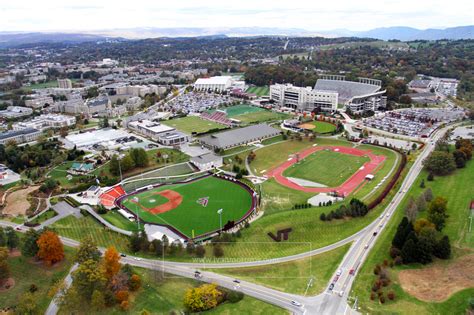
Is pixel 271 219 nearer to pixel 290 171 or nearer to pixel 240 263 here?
pixel 240 263

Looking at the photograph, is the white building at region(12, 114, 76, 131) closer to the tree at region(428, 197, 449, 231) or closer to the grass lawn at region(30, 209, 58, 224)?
the grass lawn at region(30, 209, 58, 224)

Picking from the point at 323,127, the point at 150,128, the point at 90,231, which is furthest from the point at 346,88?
the point at 90,231

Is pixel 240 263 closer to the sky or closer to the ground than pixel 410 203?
closer to the ground

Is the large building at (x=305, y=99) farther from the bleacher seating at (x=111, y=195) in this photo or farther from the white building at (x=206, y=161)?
the bleacher seating at (x=111, y=195)

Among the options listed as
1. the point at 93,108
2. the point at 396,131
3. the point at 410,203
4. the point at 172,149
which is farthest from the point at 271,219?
the point at 93,108

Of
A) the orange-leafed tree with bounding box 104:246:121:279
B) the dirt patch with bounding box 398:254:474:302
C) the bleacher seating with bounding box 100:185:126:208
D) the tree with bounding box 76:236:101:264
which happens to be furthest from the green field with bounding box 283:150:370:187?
the tree with bounding box 76:236:101:264

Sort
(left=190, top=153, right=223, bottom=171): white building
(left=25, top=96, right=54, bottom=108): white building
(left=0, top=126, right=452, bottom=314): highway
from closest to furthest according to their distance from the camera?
(left=0, top=126, right=452, bottom=314): highway → (left=190, top=153, right=223, bottom=171): white building → (left=25, top=96, right=54, bottom=108): white building

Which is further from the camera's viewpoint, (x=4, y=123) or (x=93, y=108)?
(x=93, y=108)
